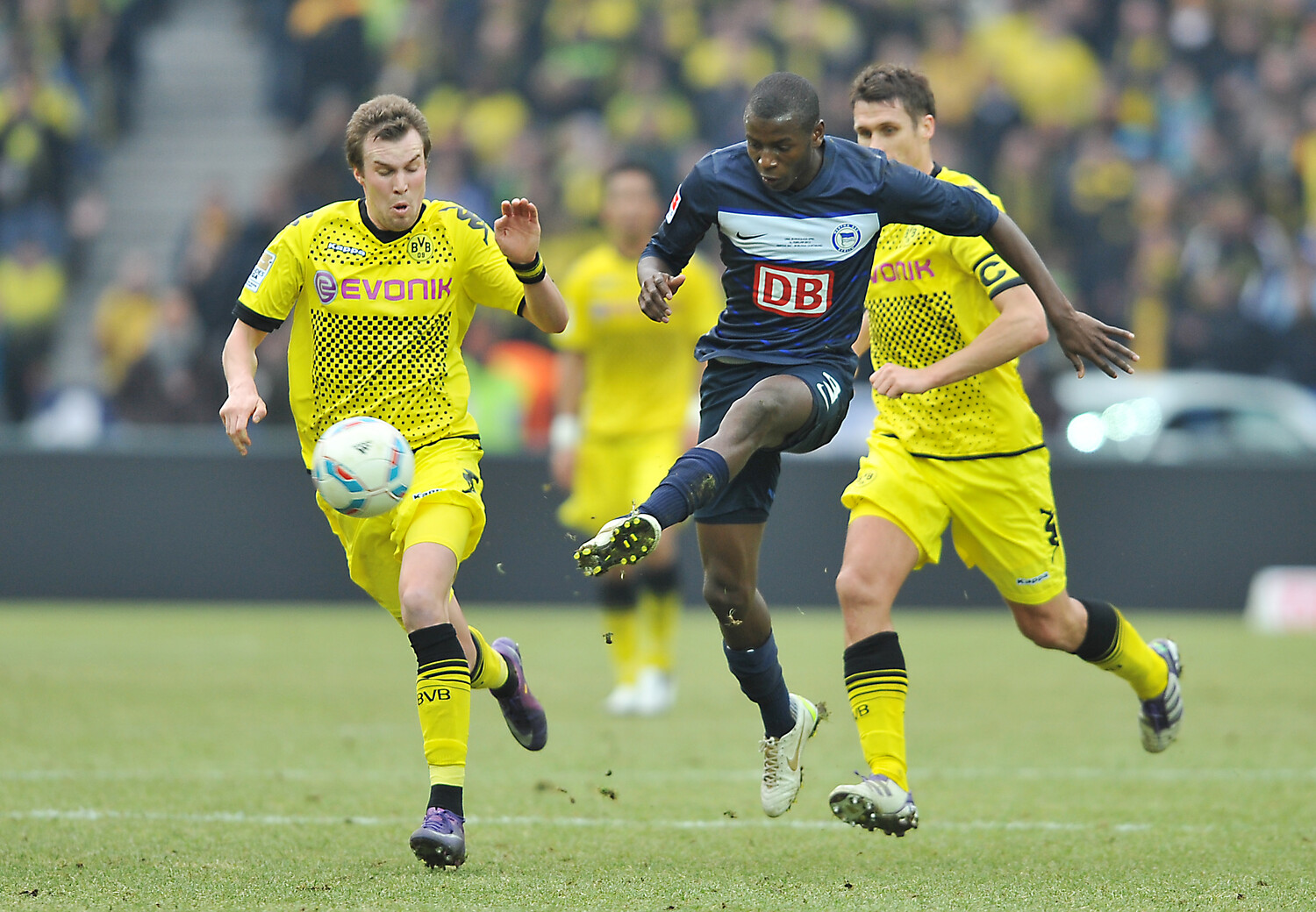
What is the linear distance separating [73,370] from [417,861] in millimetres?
14687

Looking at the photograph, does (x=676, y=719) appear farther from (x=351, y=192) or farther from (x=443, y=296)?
(x=351, y=192)

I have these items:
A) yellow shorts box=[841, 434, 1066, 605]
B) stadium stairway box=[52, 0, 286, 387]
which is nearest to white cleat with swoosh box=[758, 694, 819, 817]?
yellow shorts box=[841, 434, 1066, 605]

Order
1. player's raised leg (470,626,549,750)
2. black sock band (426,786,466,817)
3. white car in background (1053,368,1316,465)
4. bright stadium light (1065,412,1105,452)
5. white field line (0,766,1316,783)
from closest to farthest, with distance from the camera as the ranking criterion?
black sock band (426,786,466,817)
bright stadium light (1065,412,1105,452)
player's raised leg (470,626,549,750)
white field line (0,766,1316,783)
white car in background (1053,368,1316,465)

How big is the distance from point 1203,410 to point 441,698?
11.8 m

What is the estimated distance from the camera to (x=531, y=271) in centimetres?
555

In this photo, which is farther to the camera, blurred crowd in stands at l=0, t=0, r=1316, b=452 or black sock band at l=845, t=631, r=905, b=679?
blurred crowd in stands at l=0, t=0, r=1316, b=452

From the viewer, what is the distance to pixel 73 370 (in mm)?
18641

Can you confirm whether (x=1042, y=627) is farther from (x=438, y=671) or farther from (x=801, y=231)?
(x=438, y=671)

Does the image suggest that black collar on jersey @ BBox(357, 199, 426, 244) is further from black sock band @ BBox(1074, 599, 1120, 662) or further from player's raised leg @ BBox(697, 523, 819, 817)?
black sock band @ BBox(1074, 599, 1120, 662)

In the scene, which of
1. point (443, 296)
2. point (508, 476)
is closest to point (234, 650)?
point (508, 476)

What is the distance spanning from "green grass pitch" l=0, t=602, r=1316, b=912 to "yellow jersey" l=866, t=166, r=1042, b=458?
1.37 meters

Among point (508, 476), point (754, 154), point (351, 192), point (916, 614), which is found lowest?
point (916, 614)

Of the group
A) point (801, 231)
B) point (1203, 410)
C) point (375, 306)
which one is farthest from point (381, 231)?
point (1203, 410)

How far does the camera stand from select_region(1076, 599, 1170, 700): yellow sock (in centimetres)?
633
